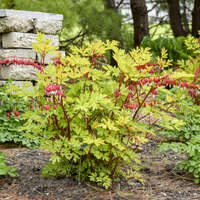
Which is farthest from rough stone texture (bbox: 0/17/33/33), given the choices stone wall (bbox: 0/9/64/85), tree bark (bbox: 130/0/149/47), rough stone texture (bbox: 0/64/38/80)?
tree bark (bbox: 130/0/149/47)

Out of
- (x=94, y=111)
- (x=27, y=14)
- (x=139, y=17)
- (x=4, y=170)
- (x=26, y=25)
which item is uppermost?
(x=139, y=17)

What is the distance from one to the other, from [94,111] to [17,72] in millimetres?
2277

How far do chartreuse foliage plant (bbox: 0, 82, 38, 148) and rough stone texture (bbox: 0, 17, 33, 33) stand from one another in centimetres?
95

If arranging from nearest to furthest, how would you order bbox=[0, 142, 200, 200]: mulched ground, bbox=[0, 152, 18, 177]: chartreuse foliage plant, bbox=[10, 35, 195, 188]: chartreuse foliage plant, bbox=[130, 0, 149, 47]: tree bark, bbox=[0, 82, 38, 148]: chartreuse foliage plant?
bbox=[10, 35, 195, 188]: chartreuse foliage plant → bbox=[0, 142, 200, 200]: mulched ground → bbox=[0, 152, 18, 177]: chartreuse foliage plant → bbox=[0, 82, 38, 148]: chartreuse foliage plant → bbox=[130, 0, 149, 47]: tree bark

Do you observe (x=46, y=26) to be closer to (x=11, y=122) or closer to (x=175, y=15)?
(x=11, y=122)

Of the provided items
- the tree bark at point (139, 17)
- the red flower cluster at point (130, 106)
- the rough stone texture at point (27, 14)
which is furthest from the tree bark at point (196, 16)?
the red flower cluster at point (130, 106)

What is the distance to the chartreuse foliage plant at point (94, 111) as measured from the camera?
6.38 feet

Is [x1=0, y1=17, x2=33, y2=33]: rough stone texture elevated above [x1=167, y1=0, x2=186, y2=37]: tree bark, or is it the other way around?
[x1=167, y1=0, x2=186, y2=37]: tree bark

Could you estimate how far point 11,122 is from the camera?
3.41 m

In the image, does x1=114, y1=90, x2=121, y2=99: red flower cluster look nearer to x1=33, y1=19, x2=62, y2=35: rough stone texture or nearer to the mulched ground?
the mulched ground

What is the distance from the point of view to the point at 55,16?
179 inches

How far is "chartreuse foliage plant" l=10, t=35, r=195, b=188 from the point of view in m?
1.94

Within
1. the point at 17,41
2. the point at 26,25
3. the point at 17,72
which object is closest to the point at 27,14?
the point at 26,25

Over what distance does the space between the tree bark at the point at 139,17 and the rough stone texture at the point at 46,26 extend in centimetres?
304
